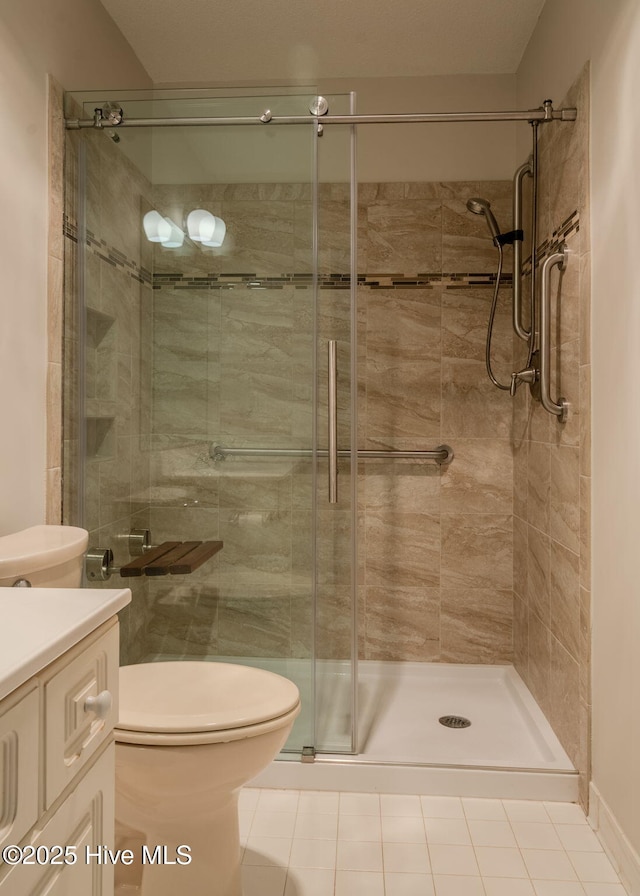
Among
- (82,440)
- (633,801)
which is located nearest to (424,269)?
(82,440)

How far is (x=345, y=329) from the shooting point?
208 cm

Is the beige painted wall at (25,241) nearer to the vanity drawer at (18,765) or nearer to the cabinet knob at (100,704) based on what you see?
the cabinet knob at (100,704)

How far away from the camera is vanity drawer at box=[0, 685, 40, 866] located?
0.69 m

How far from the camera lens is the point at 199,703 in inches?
57.2

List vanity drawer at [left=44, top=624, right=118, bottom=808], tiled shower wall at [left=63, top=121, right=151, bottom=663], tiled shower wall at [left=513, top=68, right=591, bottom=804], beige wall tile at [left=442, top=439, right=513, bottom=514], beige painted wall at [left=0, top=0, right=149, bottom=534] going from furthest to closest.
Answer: beige wall tile at [left=442, top=439, right=513, bottom=514] → tiled shower wall at [left=63, top=121, right=151, bottom=663] → tiled shower wall at [left=513, top=68, right=591, bottom=804] → beige painted wall at [left=0, top=0, right=149, bottom=534] → vanity drawer at [left=44, top=624, right=118, bottom=808]

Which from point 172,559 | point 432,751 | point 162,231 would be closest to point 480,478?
point 432,751

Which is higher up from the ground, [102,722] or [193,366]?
[193,366]

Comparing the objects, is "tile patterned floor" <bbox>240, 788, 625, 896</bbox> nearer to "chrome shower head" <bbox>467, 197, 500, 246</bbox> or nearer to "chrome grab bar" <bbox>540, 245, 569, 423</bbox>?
"chrome grab bar" <bbox>540, 245, 569, 423</bbox>

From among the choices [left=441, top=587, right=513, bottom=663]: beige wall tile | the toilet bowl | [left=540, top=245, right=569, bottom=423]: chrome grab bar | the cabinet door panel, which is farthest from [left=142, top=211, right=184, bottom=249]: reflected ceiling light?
[left=441, top=587, right=513, bottom=663]: beige wall tile

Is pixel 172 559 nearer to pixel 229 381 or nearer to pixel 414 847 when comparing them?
pixel 229 381

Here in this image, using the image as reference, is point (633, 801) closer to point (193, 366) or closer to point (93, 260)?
point (193, 366)

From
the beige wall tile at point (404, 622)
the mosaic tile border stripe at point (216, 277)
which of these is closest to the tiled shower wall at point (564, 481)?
the mosaic tile border stripe at point (216, 277)

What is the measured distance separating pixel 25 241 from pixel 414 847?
188 cm

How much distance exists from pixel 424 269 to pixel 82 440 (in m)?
1.58
